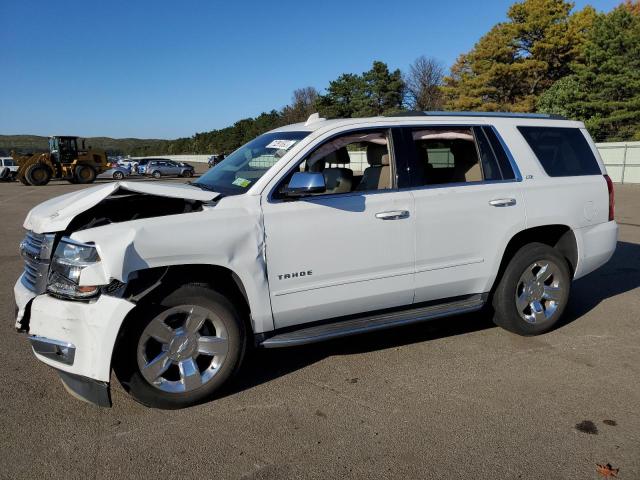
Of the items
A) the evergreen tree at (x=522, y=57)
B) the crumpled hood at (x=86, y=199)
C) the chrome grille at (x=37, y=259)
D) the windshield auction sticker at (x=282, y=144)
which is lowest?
the chrome grille at (x=37, y=259)

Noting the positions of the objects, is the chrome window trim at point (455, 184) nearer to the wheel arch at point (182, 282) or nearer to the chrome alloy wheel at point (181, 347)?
the wheel arch at point (182, 282)

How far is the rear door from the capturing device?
163 inches

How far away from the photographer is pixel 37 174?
2869 centimetres

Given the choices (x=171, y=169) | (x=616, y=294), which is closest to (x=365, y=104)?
(x=171, y=169)

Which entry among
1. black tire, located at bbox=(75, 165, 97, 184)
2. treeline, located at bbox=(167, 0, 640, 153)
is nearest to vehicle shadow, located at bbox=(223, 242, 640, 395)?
treeline, located at bbox=(167, 0, 640, 153)

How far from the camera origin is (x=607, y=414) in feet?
11.1

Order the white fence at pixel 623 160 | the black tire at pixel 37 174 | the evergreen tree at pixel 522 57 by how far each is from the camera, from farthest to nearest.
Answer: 1. the evergreen tree at pixel 522 57
2. the black tire at pixel 37 174
3. the white fence at pixel 623 160

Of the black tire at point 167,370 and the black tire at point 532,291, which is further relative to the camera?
the black tire at point 532,291

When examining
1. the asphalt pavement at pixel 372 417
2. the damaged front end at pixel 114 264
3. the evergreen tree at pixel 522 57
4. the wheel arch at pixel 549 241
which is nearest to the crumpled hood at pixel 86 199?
the damaged front end at pixel 114 264

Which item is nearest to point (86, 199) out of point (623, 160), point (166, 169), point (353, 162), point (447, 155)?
point (353, 162)

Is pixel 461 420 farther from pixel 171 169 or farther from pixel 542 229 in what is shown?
pixel 171 169

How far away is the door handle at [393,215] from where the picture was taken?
12.8 feet

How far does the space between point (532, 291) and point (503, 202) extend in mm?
907

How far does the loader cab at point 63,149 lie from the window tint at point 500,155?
98.7 ft
